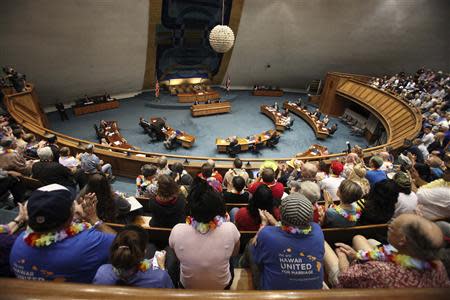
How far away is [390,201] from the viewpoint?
2.55m

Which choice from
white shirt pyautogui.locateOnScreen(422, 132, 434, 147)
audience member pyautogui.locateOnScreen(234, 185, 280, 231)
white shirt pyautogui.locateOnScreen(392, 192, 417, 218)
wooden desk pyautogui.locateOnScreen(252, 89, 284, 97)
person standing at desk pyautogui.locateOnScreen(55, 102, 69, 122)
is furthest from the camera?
wooden desk pyautogui.locateOnScreen(252, 89, 284, 97)

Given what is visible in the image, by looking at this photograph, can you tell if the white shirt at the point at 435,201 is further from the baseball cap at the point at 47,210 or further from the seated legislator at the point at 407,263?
the baseball cap at the point at 47,210

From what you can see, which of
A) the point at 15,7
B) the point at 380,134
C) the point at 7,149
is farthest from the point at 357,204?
the point at 15,7

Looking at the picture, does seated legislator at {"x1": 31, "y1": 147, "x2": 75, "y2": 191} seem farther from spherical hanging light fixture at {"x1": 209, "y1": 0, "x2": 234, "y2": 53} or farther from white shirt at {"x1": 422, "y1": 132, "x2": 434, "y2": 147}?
white shirt at {"x1": 422, "y1": 132, "x2": 434, "y2": 147}

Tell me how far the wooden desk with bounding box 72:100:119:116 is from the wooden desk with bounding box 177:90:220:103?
10.8 ft

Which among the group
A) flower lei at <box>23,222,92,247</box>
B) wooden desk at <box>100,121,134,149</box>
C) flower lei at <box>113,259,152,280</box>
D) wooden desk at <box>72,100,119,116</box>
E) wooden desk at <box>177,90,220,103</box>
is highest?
flower lei at <box>23,222,92,247</box>

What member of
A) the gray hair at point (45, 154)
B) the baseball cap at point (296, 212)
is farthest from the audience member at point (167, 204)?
the gray hair at point (45, 154)

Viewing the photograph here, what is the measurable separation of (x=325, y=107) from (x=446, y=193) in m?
11.3

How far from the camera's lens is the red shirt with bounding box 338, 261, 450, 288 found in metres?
1.31

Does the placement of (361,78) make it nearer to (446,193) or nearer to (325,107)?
(325,107)

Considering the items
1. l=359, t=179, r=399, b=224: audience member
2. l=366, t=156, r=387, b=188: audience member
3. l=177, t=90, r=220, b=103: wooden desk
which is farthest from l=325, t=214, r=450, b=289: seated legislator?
l=177, t=90, r=220, b=103: wooden desk

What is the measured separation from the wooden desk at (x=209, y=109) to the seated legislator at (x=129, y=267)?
34.6ft

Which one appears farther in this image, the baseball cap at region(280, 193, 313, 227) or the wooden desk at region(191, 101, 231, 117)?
the wooden desk at region(191, 101, 231, 117)

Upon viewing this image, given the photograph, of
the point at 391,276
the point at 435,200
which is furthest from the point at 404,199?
the point at 391,276
